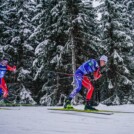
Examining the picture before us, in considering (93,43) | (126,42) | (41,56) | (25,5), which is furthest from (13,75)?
(126,42)

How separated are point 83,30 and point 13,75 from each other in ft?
23.7

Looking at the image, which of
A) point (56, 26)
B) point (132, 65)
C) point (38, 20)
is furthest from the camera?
point (132, 65)

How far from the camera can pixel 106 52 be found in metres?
21.0

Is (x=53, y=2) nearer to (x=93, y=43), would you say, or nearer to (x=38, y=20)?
(x=38, y=20)

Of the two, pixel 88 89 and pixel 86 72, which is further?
pixel 88 89

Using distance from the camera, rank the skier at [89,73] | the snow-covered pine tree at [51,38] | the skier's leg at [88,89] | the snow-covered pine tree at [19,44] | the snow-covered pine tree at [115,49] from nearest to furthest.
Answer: the skier at [89,73] → the skier's leg at [88,89] → the snow-covered pine tree at [51,38] → the snow-covered pine tree at [115,49] → the snow-covered pine tree at [19,44]

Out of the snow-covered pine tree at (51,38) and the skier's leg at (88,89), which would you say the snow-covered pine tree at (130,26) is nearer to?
the snow-covered pine tree at (51,38)

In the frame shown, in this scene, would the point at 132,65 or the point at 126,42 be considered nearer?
the point at 126,42

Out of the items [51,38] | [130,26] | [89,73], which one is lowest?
[89,73]

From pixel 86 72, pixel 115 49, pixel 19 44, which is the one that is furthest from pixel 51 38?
pixel 86 72

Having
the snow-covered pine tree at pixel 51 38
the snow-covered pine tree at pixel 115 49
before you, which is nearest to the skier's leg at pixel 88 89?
the snow-covered pine tree at pixel 51 38

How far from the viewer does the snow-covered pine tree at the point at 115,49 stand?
20.6m

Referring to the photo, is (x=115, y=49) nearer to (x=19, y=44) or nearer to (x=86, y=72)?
(x=19, y=44)

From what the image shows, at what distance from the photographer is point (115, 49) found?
69.8 ft
